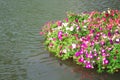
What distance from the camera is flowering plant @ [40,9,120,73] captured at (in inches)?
326

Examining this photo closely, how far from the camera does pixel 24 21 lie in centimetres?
1270

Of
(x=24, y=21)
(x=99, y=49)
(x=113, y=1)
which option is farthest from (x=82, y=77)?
(x=113, y=1)

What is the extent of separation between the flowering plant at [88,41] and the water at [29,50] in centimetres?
25

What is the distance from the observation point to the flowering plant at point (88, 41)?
828 cm

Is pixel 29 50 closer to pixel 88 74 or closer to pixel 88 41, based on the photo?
pixel 88 41

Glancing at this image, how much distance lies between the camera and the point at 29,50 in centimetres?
943

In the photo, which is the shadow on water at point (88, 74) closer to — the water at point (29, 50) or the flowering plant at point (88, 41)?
the water at point (29, 50)

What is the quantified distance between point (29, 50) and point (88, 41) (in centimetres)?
204

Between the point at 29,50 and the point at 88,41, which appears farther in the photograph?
the point at 29,50

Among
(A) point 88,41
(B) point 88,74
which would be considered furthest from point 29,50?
(B) point 88,74

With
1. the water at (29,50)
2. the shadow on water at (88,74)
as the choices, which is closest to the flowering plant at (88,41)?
the shadow on water at (88,74)

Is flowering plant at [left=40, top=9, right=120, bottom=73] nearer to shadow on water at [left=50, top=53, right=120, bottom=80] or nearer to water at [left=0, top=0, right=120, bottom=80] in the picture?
shadow on water at [left=50, top=53, right=120, bottom=80]

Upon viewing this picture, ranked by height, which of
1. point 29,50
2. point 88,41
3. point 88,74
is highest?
point 88,41

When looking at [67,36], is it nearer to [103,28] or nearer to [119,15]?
[103,28]
